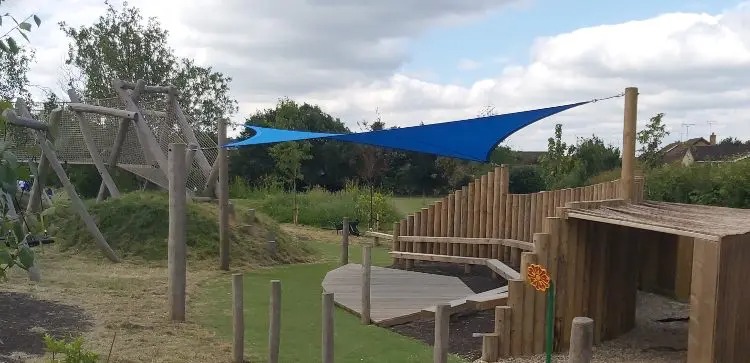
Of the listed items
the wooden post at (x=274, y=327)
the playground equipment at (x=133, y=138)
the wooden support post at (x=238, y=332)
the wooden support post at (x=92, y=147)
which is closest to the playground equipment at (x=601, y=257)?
the wooden post at (x=274, y=327)

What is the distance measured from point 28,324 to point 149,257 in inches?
174

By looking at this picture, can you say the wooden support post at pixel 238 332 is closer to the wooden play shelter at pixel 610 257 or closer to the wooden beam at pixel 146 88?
the wooden play shelter at pixel 610 257

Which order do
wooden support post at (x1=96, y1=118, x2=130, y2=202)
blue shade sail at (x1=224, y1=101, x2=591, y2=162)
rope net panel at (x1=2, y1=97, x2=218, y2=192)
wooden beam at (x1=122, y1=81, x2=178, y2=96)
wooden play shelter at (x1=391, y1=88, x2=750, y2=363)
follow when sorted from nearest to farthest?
wooden play shelter at (x1=391, y1=88, x2=750, y2=363) → blue shade sail at (x1=224, y1=101, x2=591, y2=162) → wooden support post at (x1=96, y1=118, x2=130, y2=202) → wooden beam at (x1=122, y1=81, x2=178, y2=96) → rope net panel at (x1=2, y1=97, x2=218, y2=192)

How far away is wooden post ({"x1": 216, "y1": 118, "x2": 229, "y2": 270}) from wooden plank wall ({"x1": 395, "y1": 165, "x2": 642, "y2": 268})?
2.80 metres

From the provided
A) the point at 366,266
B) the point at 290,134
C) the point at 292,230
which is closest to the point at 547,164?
the point at 292,230

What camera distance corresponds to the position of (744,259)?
16.6ft

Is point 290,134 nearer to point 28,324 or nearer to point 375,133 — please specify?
point 375,133

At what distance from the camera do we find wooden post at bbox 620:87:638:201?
21.4ft

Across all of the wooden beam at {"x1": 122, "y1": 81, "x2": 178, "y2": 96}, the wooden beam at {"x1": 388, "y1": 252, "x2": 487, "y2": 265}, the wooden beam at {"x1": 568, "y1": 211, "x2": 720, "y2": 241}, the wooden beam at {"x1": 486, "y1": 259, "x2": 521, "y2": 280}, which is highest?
the wooden beam at {"x1": 122, "y1": 81, "x2": 178, "y2": 96}

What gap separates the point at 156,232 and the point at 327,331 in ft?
24.2

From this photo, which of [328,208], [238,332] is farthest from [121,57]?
[238,332]

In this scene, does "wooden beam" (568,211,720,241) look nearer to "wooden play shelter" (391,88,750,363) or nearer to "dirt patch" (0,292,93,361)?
"wooden play shelter" (391,88,750,363)

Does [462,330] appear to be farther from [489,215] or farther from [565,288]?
[489,215]

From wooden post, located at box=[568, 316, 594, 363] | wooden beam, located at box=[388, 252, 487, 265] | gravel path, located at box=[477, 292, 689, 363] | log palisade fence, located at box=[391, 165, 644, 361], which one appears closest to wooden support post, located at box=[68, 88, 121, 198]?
wooden beam, located at box=[388, 252, 487, 265]
